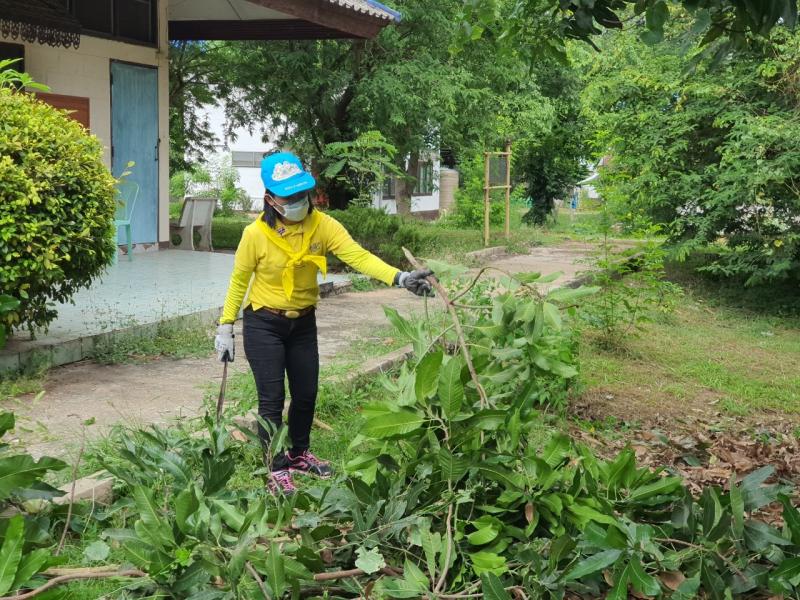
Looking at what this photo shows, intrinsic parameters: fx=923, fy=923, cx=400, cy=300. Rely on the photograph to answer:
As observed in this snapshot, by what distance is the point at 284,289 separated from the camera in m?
4.65

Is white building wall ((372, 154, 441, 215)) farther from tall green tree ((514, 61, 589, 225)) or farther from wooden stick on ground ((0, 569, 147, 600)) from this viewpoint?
wooden stick on ground ((0, 569, 147, 600))

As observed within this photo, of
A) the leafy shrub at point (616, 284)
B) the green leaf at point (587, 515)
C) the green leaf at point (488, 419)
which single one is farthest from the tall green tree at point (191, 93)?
the green leaf at point (587, 515)

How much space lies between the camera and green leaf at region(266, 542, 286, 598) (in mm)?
2475

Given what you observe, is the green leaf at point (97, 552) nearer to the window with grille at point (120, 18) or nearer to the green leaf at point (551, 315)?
the green leaf at point (551, 315)

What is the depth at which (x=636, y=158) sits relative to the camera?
12.3 metres

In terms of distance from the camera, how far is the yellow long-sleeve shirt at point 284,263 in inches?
181

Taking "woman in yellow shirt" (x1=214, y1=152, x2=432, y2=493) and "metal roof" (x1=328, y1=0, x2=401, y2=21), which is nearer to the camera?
"woman in yellow shirt" (x1=214, y1=152, x2=432, y2=493)

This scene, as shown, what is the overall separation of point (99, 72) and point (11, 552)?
1082 cm

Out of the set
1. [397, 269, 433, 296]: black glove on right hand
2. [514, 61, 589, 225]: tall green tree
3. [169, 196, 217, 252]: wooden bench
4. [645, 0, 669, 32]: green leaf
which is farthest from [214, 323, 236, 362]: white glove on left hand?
[514, 61, 589, 225]: tall green tree

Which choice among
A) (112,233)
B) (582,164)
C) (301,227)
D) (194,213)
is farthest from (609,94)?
(582,164)

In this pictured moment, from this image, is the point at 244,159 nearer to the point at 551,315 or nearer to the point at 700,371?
the point at 700,371

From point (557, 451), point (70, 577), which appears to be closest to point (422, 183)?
point (557, 451)

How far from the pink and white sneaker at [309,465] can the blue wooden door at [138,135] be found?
28.6 feet

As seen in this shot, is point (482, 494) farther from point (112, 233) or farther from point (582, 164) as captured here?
point (582, 164)
